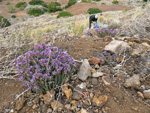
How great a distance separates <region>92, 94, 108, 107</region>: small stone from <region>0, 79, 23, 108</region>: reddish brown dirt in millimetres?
1084

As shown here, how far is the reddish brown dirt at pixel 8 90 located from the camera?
5.88 ft

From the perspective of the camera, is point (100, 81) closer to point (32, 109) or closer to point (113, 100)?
point (113, 100)

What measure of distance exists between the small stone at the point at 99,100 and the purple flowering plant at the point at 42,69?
19.3 inches

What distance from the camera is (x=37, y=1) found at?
108 feet

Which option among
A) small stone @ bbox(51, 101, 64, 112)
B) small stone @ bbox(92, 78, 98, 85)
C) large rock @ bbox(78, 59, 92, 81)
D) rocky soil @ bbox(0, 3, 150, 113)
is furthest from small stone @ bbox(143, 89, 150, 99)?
small stone @ bbox(51, 101, 64, 112)

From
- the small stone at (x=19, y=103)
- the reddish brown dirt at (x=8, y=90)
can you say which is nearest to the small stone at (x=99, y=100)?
the small stone at (x=19, y=103)

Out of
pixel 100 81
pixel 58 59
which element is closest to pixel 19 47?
pixel 58 59

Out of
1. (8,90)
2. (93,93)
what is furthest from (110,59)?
(8,90)

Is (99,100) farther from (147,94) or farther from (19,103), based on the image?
(19,103)

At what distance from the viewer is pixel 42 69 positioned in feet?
5.48

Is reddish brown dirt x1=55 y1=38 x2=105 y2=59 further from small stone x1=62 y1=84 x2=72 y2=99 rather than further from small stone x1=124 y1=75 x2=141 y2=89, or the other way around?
small stone x1=124 y1=75 x2=141 y2=89

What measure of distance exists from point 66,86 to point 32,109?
53 cm

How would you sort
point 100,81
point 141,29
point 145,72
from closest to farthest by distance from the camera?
point 100,81
point 145,72
point 141,29

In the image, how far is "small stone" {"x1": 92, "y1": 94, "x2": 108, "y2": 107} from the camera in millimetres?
1606
